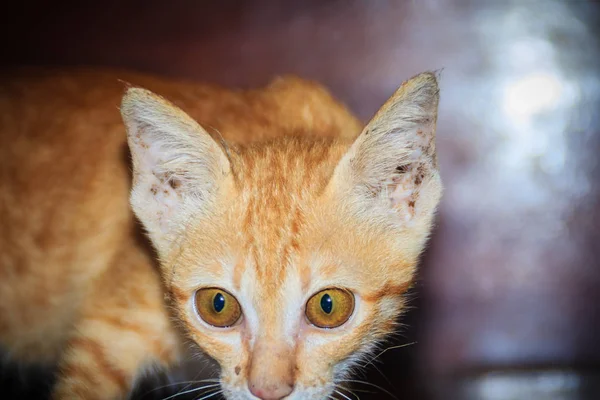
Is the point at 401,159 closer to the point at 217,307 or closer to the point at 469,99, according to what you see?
the point at 217,307

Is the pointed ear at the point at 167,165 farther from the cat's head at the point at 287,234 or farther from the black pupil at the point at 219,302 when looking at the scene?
the black pupil at the point at 219,302

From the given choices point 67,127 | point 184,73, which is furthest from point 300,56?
point 67,127

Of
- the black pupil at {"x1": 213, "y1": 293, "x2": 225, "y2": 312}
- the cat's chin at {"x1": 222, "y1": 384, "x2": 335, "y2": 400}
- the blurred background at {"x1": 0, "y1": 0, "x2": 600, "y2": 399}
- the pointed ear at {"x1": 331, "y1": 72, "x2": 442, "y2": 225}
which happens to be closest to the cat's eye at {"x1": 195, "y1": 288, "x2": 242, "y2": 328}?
the black pupil at {"x1": 213, "y1": 293, "x2": 225, "y2": 312}

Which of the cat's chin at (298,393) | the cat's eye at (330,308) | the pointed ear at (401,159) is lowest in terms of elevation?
the cat's chin at (298,393)

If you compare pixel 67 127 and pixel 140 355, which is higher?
pixel 67 127

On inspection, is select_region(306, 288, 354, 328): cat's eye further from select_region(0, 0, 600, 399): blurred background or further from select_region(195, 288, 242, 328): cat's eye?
select_region(0, 0, 600, 399): blurred background

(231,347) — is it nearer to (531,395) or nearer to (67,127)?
(67,127)

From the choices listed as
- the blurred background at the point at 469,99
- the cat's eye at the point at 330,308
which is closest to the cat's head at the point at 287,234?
the cat's eye at the point at 330,308
